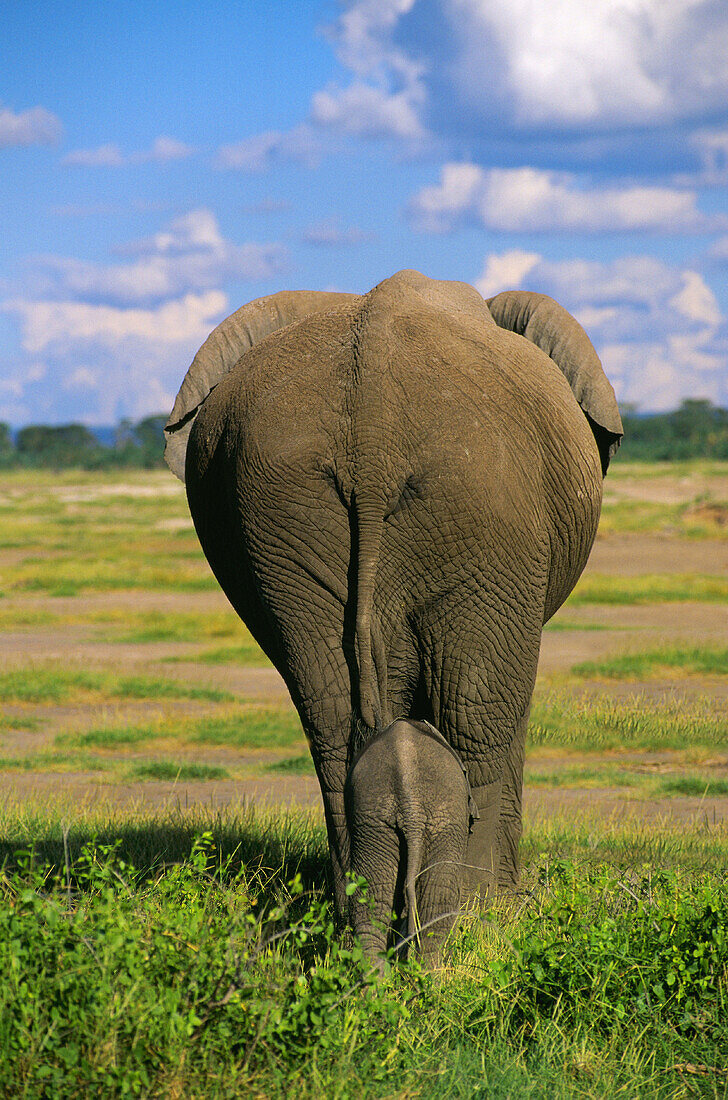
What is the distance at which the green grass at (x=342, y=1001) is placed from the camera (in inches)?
117

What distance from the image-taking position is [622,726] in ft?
34.9

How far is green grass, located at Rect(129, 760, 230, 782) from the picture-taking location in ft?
31.4

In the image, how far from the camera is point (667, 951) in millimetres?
3850

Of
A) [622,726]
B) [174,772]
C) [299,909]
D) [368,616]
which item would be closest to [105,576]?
[174,772]

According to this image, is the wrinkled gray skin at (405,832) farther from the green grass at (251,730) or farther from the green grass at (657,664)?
the green grass at (657,664)

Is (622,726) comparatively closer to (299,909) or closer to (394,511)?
(299,909)

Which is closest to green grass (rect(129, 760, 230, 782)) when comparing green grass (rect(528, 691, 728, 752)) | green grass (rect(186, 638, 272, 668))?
green grass (rect(528, 691, 728, 752))

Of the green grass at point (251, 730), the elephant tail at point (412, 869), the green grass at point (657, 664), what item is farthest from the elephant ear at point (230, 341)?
the green grass at point (657, 664)

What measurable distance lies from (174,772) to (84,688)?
4.63 metres

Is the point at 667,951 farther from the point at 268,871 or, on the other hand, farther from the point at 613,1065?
the point at 268,871

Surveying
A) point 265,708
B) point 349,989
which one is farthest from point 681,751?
point 349,989

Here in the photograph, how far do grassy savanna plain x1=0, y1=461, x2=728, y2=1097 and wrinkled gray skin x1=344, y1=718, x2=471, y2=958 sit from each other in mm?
178

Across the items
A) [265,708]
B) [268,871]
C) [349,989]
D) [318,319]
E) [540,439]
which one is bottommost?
[265,708]

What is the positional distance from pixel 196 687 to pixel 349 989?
10.9 m
